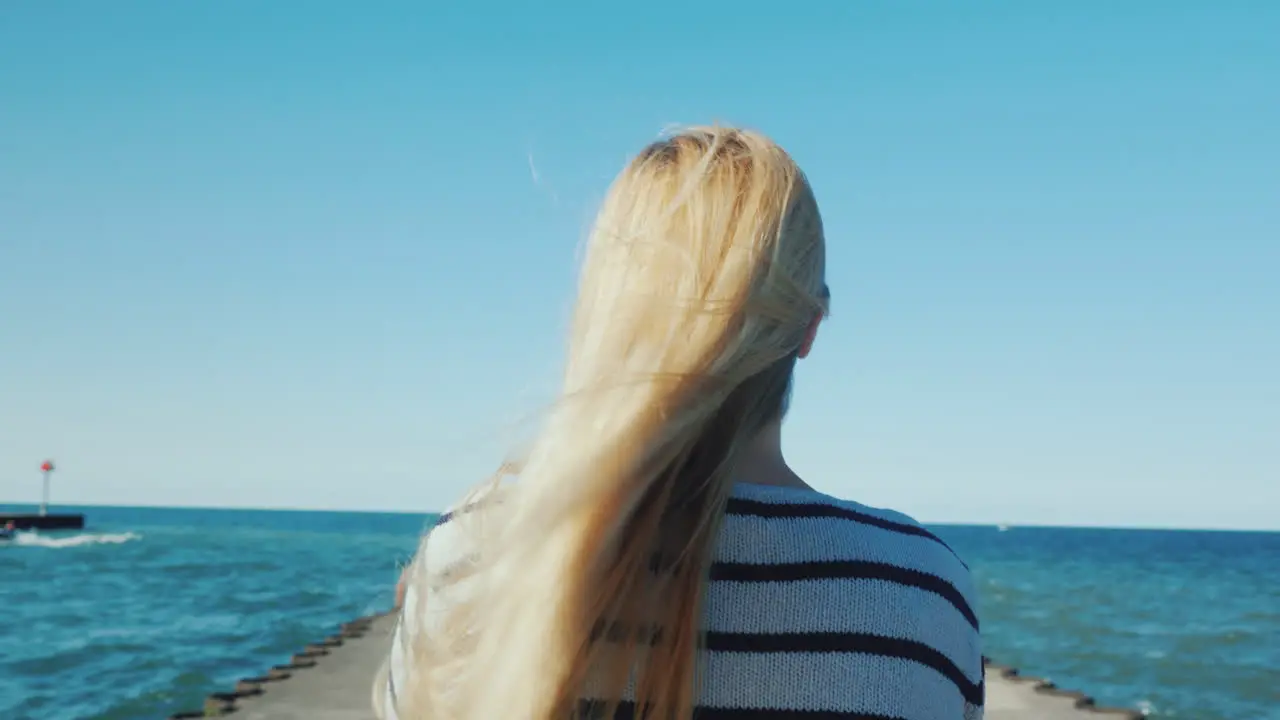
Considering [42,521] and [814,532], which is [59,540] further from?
[814,532]

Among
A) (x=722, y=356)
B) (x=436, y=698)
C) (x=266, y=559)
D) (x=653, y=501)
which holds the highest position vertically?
(x=722, y=356)

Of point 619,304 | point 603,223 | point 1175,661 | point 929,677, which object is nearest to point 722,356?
point 619,304

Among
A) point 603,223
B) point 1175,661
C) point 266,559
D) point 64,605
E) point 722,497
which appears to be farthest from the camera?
point 266,559

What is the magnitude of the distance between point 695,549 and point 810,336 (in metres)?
0.31

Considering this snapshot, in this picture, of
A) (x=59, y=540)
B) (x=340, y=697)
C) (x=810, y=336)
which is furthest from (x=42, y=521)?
(x=810, y=336)

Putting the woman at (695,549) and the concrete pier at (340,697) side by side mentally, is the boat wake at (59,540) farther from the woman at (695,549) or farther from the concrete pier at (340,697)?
the woman at (695,549)

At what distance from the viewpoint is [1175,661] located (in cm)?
2059

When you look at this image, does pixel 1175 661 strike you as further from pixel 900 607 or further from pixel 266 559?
pixel 266 559

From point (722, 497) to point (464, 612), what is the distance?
33 centimetres

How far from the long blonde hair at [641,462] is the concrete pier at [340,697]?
23.8 ft

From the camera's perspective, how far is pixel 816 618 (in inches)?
51.6

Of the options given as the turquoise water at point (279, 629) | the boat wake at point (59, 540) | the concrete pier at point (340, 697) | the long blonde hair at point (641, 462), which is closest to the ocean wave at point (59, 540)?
the boat wake at point (59, 540)

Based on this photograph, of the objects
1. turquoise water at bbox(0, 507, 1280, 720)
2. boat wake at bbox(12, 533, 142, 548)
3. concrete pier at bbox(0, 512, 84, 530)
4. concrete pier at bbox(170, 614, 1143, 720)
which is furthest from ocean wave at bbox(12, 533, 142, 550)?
concrete pier at bbox(170, 614, 1143, 720)

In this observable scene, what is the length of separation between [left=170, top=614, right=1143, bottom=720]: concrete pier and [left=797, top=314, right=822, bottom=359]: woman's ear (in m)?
7.30
